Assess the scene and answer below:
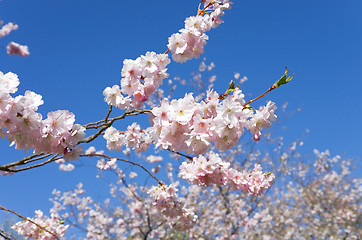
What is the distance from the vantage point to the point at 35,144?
69.5 inches

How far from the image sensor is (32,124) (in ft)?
5.35

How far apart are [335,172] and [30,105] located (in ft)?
45.1

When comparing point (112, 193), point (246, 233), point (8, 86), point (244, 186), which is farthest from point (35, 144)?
point (112, 193)

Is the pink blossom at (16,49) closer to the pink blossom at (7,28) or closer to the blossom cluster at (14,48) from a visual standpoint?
the blossom cluster at (14,48)

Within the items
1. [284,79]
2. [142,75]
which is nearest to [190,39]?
[142,75]

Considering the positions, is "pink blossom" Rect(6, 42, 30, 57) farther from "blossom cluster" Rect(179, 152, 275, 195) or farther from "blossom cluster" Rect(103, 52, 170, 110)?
"blossom cluster" Rect(179, 152, 275, 195)

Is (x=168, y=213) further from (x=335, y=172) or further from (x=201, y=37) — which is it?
(x=335, y=172)

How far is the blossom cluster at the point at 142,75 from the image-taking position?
2.16 metres

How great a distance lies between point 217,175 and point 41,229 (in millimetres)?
2097

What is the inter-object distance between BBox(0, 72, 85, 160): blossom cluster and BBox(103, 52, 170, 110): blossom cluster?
573 mm

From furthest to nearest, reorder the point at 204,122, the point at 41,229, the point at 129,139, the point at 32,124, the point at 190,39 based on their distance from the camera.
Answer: the point at 41,229 → the point at 129,139 → the point at 190,39 → the point at 204,122 → the point at 32,124

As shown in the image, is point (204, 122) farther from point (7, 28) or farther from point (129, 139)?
point (7, 28)

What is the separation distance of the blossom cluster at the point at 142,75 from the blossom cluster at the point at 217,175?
668 millimetres

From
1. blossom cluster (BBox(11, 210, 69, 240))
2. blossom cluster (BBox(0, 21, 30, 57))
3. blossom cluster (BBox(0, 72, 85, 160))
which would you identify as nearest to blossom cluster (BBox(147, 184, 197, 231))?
blossom cluster (BBox(11, 210, 69, 240))
